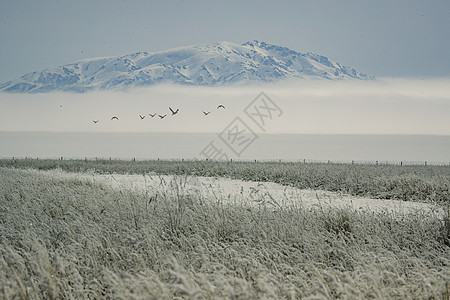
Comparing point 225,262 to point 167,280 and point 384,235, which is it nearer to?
point 167,280

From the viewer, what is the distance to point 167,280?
209 inches

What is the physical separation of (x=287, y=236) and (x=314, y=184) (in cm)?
1412

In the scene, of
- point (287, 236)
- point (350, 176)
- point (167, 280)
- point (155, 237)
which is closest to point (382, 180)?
point (350, 176)

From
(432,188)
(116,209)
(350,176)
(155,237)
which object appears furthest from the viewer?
(350,176)

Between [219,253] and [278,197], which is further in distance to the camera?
[278,197]

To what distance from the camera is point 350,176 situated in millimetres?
21922

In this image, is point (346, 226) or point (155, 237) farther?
point (346, 226)

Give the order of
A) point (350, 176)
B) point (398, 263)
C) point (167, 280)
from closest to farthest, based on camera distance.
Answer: point (167, 280)
point (398, 263)
point (350, 176)

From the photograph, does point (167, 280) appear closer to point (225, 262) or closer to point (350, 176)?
point (225, 262)

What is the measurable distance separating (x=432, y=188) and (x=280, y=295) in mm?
14530

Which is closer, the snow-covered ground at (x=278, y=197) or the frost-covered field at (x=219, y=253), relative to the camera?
the frost-covered field at (x=219, y=253)

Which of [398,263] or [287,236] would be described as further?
[287,236]

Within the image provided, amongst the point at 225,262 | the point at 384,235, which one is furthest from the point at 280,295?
the point at 384,235

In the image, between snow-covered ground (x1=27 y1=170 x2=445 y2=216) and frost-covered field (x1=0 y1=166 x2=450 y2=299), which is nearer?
frost-covered field (x1=0 y1=166 x2=450 y2=299)
